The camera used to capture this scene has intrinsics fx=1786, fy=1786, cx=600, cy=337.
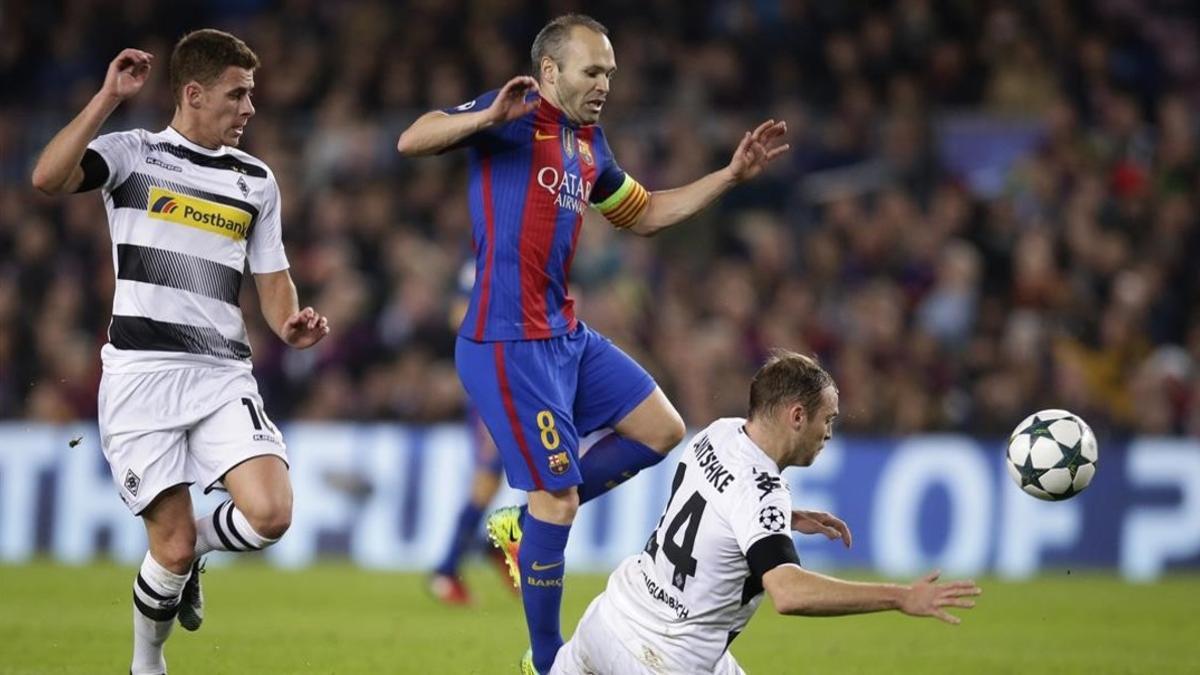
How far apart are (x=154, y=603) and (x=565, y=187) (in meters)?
2.26

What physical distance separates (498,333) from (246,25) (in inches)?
488

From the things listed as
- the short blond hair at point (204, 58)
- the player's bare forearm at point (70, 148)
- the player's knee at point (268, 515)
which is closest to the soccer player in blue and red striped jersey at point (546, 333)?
the short blond hair at point (204, 58)

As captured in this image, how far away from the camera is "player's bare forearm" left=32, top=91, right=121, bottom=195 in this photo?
6.12m

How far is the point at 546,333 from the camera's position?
7.11 metres

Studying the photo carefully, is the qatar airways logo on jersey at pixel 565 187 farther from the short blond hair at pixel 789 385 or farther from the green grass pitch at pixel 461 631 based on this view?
the green grass pitch at pixel 461 631

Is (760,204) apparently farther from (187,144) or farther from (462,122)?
(187,144)

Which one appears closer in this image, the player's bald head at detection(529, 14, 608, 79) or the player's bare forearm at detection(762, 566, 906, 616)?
the player's bare forearm at detection(762, 566, 906, 616)

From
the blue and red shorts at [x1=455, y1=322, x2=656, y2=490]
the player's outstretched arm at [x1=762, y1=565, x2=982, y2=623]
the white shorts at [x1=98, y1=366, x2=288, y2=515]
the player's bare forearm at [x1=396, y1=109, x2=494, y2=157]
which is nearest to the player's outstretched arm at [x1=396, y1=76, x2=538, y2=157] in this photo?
the player's bare forearm at [x1=396, y1=109, x2=494, y2=157]

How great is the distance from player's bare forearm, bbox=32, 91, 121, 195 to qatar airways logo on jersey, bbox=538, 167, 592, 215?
173 centimetres

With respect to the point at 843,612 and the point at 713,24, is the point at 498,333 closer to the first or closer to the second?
the point at 843,612

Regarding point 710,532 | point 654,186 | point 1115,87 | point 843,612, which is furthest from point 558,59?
point 1115,87

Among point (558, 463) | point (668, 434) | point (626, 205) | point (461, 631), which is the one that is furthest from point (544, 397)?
point (461, 631)

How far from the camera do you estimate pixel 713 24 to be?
18141mm

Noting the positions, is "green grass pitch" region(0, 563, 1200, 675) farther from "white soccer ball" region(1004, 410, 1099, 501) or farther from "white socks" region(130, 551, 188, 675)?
"white soccer ball" region(1004, 410, 1099, 501)
